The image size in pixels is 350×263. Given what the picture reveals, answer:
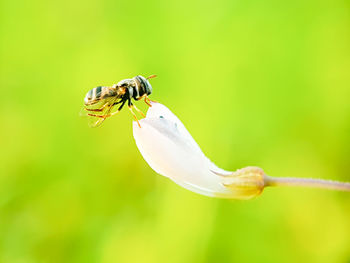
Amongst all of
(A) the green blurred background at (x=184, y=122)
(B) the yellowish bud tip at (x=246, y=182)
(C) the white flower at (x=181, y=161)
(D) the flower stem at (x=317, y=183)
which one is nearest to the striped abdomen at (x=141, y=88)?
(C) the white flower at (x=181, y=161)

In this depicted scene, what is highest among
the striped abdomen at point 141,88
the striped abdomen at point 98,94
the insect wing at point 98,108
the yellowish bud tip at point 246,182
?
the striped abdomen at point 141,88

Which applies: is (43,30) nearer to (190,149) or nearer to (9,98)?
(9,98)

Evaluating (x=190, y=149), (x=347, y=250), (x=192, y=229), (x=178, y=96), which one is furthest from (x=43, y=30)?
(x=190, y=149)

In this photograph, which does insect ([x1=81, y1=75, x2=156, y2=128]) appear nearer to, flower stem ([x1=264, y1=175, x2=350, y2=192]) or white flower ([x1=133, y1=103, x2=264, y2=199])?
white flower ([x1=133, y1=103, x2=264, y2=199])

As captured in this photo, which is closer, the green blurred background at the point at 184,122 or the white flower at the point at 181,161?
the white flower at the point at 181,161

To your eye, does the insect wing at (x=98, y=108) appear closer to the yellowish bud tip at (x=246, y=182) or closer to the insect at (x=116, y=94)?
the insect at (x=116, y=94)

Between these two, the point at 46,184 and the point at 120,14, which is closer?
the point at 46,184

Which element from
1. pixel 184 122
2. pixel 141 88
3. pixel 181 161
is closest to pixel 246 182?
pixel 181 161

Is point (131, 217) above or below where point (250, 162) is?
below

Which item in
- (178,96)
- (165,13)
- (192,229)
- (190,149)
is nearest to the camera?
(190,149)
